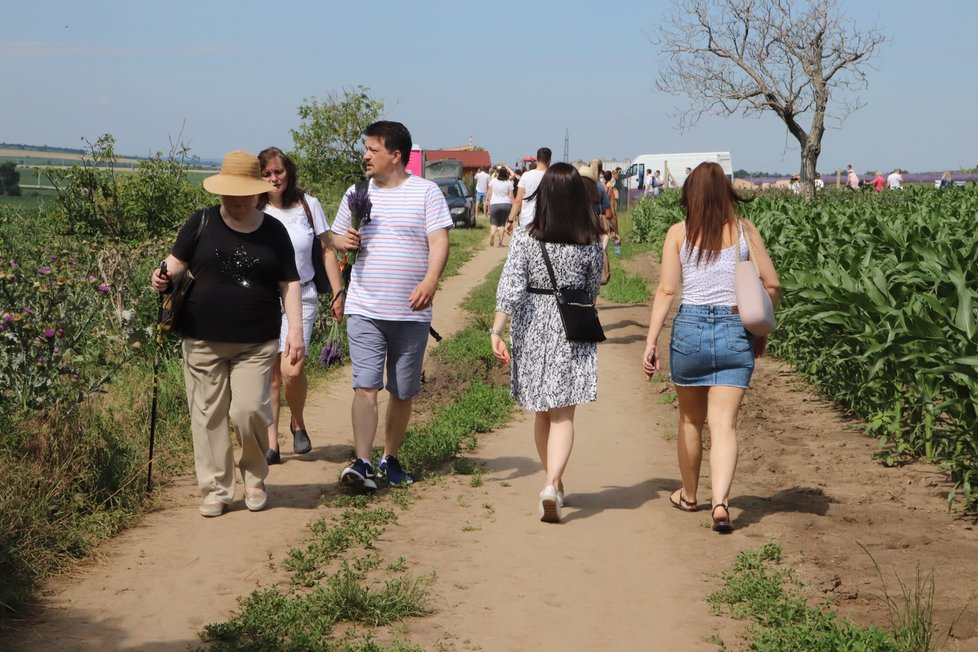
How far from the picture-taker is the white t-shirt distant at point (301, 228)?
7066mm

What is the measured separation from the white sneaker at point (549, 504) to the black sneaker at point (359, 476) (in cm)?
103

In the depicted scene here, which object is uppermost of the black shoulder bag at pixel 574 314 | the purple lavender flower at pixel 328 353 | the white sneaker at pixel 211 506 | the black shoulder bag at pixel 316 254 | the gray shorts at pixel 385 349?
the black shoulder bag at pixel 316 254

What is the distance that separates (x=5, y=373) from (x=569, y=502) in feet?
10.8

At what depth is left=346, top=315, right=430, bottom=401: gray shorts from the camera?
6.58 metres

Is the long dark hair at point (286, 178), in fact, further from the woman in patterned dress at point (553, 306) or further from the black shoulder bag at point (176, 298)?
the woman in patterned dress at point (553, 306)

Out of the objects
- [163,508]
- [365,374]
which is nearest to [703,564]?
[365,374]

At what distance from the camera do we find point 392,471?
22.5ft

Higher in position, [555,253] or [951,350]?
[555,253]

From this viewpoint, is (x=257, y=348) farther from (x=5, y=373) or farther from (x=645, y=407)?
(x=645, y=407)

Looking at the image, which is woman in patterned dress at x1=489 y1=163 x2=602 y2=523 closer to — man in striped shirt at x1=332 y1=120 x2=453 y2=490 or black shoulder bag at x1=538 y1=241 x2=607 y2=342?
black shoulder bag at x1=538 y1=241 x2=607 y2=342

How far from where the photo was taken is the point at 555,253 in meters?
6.17

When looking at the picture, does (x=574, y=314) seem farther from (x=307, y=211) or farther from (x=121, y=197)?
(x=121, y=197)

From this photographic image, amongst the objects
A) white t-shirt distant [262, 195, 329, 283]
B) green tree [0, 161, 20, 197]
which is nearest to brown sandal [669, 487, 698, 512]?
white t-shirt distant [262, 195, 329, 283]

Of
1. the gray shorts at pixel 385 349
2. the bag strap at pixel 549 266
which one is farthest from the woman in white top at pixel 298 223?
the bag strap at pixel 549 266
